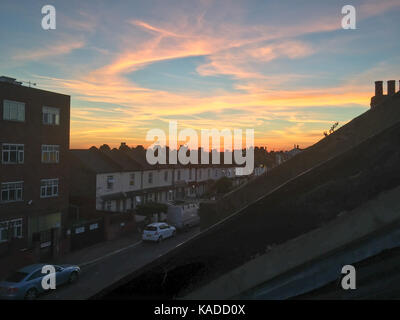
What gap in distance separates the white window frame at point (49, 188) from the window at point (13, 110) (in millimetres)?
4484

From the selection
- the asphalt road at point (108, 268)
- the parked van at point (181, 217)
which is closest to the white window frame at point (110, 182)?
the parked van at point (181, 217)

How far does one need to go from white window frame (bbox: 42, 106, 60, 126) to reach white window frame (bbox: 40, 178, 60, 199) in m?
4.03

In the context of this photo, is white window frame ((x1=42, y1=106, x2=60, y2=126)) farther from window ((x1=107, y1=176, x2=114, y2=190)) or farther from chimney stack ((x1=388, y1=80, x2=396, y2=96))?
chimney stack ((x1=388, y1=80, x2=396, y2=96))

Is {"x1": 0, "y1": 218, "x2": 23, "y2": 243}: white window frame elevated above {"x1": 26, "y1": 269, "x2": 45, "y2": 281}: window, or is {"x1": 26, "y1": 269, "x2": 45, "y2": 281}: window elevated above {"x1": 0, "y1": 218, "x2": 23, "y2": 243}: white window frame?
{"x1": 0, "y1": 218, "x2": 23, "y2": 243}: white window frame

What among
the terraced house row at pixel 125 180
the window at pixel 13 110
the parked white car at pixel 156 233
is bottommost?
the parked white car at pixel 156 233

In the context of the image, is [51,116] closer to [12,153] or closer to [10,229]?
[12,153]

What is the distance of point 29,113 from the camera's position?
21344 millimetres

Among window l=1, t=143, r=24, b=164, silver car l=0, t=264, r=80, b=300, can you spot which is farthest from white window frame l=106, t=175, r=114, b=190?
silver car l=0, t=264, r=80, b=300

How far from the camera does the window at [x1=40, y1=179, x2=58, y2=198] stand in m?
22.4

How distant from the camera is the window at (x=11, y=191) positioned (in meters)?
19.7

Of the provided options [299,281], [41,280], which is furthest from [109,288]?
[41,280]

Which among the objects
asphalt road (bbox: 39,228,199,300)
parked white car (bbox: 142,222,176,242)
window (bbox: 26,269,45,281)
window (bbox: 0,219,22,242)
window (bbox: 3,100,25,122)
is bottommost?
asphalt road (bbox: 39,228,199,300)

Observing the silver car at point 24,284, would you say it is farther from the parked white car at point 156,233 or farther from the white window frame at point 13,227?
the parked white car at point 156,233

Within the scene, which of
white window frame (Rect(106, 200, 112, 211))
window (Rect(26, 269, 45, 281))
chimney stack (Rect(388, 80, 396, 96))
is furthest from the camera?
white window frame (Rect(106, 200, 112, 211))
